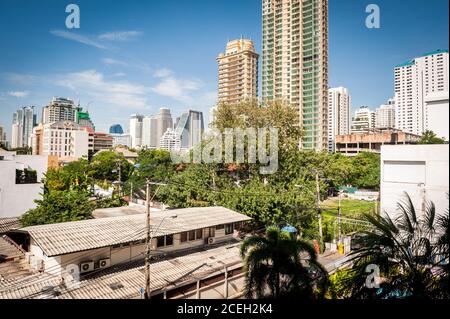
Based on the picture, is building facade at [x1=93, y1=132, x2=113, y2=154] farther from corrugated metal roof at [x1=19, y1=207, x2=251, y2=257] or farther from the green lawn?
corrugated metal roof at [x1=19, y1=207, x2=251, y2=257]

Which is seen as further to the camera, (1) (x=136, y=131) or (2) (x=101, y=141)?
(1) (x=136, y=131)

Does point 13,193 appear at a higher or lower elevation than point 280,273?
higher

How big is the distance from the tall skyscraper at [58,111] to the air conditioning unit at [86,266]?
384ft

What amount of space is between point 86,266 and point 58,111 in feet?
411

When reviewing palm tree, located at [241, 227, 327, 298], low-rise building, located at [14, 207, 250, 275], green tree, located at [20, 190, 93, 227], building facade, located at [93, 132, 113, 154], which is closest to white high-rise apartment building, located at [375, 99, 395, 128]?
building facade, located at [93, 132, 113, 154]

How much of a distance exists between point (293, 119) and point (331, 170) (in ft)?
28.3

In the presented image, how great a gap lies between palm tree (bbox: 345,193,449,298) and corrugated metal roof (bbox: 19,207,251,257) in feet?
29.4

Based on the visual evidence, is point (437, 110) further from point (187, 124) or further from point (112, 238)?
point (187, 124)

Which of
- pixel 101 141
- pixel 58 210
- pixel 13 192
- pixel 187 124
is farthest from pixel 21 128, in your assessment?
pixel 58 210

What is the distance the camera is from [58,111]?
118 meters

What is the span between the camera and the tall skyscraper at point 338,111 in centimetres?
8762

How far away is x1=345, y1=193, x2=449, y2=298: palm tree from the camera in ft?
13.2
